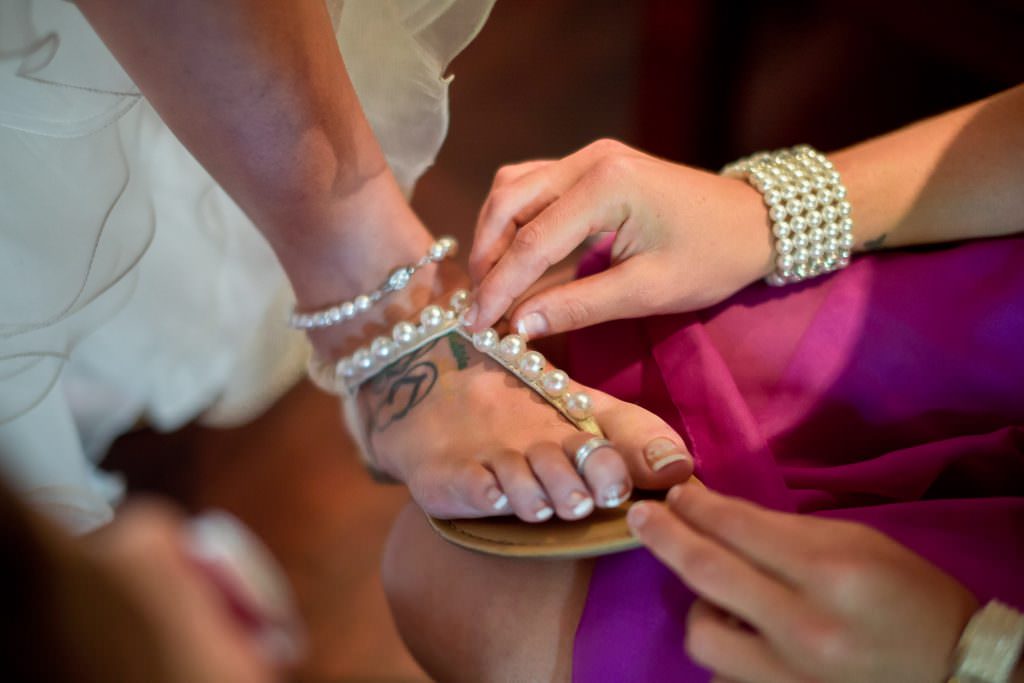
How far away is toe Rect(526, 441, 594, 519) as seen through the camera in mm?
540

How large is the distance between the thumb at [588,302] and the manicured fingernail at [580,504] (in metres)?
0.15

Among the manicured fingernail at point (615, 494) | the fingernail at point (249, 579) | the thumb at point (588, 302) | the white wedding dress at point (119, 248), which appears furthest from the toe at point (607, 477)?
the fingernail at point (249, 579)

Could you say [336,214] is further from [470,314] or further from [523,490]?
[523,490]

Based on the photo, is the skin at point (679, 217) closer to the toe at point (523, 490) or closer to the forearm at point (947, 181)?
the forearm at point (947, 181)

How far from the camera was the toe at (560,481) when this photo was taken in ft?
1.77

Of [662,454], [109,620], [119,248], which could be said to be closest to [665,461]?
[662,454]

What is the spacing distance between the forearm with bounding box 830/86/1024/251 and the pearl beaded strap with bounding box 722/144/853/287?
2 cm

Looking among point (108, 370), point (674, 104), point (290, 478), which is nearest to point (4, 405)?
→ point (108, 370)

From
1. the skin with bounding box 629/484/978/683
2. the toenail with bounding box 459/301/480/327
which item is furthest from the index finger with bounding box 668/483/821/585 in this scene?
the toenail with bounding box 459/301/480/327

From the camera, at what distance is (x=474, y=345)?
68cm

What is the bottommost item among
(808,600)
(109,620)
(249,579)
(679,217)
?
(249,579)

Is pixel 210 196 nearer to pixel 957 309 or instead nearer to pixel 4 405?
pixel 4 405

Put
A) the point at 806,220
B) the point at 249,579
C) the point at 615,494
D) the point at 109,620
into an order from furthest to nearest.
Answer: the point at 249,579
the point at 806,220
the point at 615,494
the point at 109,620

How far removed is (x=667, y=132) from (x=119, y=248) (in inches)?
32.4
